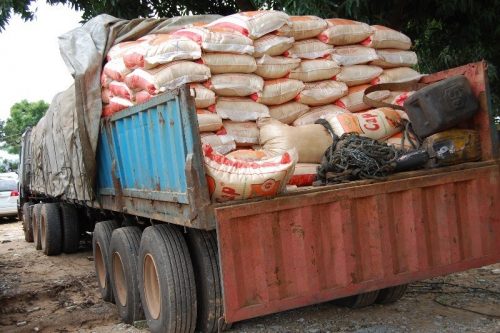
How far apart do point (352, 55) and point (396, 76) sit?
485mm

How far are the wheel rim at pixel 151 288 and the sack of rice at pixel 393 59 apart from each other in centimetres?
265

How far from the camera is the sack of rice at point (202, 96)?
410 cm

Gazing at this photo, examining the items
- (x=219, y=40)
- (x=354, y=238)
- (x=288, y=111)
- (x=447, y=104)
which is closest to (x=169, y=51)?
(x=219, y=40)

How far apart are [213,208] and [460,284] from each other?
122 inches

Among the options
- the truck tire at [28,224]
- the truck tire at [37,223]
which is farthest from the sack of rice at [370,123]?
the truck tire at [28,224]

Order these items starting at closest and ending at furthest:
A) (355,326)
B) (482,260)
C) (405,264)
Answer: (405,264)
(482,260)
(355,326)

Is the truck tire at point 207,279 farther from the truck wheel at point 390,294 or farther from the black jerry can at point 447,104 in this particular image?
the black jerry can at point 447,104

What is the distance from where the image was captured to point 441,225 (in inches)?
147

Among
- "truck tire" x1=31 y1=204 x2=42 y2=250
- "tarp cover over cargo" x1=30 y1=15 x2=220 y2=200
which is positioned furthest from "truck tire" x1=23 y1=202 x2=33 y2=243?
"tarp cover over cargo" x1=30 y1=15 x2=220 y2=200

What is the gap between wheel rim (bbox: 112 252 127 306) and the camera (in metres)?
4.79

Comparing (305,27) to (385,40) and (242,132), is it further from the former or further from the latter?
(242,132)

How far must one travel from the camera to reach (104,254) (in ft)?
17.2

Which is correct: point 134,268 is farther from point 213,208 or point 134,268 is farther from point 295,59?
point 295,59

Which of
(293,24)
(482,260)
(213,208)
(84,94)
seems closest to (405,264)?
(482,260)
